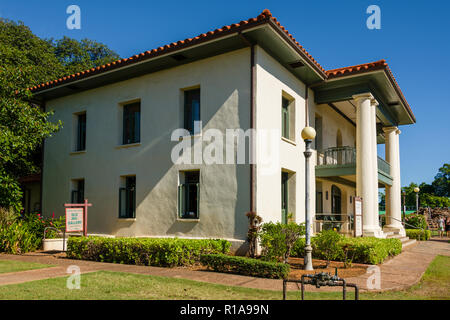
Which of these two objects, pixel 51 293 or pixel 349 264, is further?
pixel 349 264

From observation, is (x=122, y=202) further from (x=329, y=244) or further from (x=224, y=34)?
(x=329, y=244)

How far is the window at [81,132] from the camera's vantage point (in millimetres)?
17219

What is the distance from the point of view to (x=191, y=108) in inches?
546

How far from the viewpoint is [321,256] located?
11727mm

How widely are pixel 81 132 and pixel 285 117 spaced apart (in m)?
9.15

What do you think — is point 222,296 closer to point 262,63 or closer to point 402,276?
point 402,276

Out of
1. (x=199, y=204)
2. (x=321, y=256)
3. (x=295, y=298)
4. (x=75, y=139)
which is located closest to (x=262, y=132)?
(x=199, y=204)

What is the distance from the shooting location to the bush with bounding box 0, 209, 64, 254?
13.0 metres

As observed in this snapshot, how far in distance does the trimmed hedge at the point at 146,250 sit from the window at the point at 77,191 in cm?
481

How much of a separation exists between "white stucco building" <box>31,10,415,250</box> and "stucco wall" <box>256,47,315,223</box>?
0.13 ft

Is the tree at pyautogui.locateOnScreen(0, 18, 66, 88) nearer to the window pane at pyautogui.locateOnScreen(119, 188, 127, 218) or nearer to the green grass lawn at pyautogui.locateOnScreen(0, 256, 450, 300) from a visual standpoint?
the window pane at pyautogui.locateOnScreen(119, 188, 127, 218)

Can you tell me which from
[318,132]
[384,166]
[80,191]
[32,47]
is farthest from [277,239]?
[32,47]

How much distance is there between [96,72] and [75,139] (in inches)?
147
